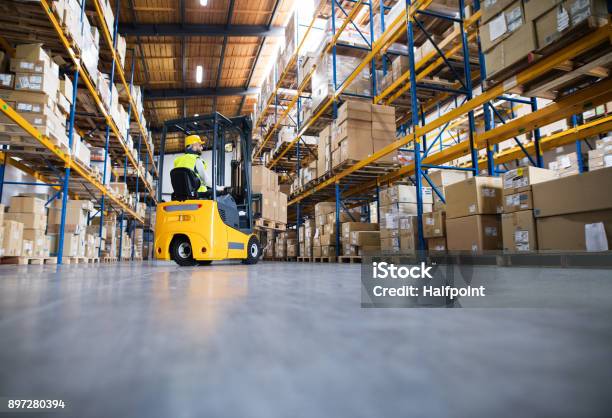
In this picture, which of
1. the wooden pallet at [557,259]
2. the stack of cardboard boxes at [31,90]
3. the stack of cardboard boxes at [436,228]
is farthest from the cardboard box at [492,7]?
the stack of cardboard boxes at [31,90]

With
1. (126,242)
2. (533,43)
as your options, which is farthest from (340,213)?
(126,242)

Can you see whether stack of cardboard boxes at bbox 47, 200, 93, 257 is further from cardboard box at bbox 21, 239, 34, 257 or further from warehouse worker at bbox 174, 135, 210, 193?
warehouse worker at bbox 174, 135, 210, 193

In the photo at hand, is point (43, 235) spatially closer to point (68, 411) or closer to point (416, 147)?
point (416, 147)

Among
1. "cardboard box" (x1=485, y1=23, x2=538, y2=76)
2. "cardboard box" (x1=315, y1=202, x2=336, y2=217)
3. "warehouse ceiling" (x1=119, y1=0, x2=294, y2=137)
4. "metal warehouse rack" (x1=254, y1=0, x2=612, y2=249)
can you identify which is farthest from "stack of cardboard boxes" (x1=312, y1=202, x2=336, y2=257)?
"warehouse ceiling" (x1=119, y1=0, x2=294, y2=137)

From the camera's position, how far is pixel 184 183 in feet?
15.9

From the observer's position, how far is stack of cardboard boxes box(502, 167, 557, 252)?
3760 millimetres

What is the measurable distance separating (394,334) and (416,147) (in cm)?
493

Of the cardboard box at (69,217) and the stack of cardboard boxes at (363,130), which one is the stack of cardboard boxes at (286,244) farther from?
the cardboard box at (69,217)

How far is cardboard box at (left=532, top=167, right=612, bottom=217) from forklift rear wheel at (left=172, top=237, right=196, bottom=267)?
14.3 ft

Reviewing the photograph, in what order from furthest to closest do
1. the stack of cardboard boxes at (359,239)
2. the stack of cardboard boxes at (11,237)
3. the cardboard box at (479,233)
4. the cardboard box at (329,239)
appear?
the cardboard box at (329,239), the stack of cardboard boxes at (359,239), the stack of cardboard boxes at (11,237), the cardboard box at (479,233)

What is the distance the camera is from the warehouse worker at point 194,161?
4852mm

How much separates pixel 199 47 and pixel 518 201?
1216 centimetres

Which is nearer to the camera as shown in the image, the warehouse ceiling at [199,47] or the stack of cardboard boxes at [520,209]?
the stack of cardboard boxes at [520,209]

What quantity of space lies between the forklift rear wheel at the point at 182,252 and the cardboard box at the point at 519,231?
13.3 feet
